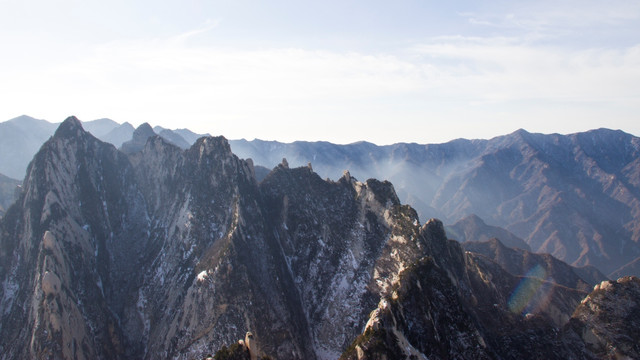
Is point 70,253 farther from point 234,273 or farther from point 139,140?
point 139,140

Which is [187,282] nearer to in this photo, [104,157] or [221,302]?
[221,302]

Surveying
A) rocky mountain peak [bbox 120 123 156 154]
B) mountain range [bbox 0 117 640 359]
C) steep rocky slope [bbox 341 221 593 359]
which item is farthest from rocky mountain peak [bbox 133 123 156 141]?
steep rocky slope [bbox 341 221 593 359]

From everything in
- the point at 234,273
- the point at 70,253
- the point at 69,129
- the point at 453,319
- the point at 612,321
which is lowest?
the point at 612,321

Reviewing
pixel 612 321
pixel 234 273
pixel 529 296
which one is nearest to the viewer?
pixel 612 321

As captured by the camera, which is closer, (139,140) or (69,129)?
(69,129)

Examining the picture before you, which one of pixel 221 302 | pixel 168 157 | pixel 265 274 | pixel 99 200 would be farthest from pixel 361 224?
pixel 99 200

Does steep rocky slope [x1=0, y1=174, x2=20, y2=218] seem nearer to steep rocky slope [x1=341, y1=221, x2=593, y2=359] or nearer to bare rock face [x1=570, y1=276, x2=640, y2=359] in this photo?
steep rocky slope [x1=341, y1=221, x2=593, y2=359]

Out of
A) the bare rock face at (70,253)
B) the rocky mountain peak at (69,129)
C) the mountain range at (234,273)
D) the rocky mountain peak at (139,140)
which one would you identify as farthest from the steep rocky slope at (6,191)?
the mountain range at (234,273)

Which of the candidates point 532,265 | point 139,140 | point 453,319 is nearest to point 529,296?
point 532,265
